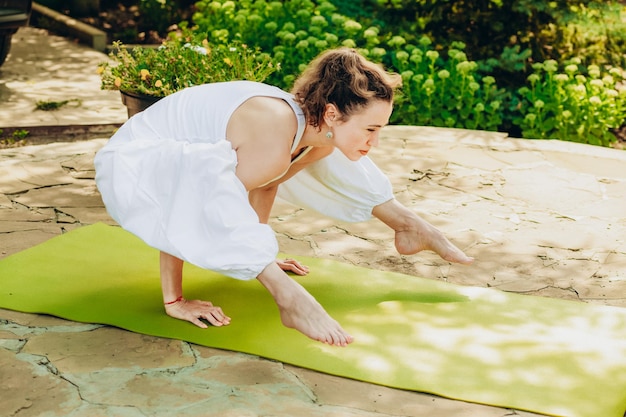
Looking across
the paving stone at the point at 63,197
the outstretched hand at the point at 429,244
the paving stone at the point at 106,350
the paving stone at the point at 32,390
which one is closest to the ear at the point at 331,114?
the outstretched hand at the point at 429,244

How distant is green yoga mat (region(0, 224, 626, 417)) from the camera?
8.99 ft

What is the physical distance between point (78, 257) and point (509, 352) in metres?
1.83

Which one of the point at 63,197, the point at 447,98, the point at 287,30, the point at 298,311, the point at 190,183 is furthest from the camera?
the point at 287,30

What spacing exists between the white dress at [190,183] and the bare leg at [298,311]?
59mm

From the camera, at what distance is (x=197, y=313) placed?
3100 millimetres

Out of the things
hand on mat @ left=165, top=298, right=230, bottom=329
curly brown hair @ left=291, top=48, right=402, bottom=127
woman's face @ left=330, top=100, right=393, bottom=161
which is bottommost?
hand on mat @ left=165, top=298, right=230, bottom=329

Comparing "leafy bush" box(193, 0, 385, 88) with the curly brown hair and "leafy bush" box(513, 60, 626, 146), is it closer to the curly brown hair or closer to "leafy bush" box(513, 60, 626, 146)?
"leafy bush" box(513, 60, 626, 146)

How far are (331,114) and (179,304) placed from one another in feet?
2.85

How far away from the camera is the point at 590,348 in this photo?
3008mm

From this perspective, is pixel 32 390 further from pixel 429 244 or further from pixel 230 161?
pixel 429 244

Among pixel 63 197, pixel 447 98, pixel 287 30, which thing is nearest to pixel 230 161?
pixel 63 197

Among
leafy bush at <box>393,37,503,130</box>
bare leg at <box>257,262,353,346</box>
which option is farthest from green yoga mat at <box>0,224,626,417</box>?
leafy bush at <box>393,37,503,130</box>

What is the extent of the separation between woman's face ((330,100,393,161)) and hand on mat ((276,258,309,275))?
671mm

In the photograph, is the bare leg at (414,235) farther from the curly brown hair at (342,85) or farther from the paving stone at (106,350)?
the paving stone at (106,350)
